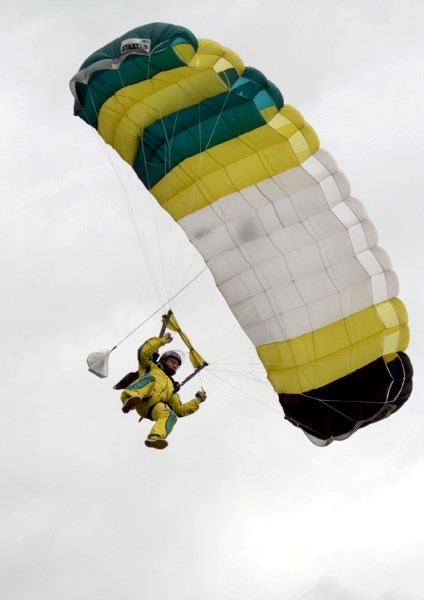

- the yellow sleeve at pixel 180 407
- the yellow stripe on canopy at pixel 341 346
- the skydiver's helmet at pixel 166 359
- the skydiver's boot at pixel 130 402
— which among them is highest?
the skydiver's helmet at pixel 166 359

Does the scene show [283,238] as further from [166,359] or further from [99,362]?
[99,362]

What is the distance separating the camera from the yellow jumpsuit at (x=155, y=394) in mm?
17469

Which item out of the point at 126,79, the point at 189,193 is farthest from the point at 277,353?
the point at 126,79

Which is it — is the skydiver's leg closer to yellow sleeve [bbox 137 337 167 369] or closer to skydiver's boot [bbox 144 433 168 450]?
skydiver's boot [bbox 144 433 168 450]

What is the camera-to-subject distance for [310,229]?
19016 millimetres

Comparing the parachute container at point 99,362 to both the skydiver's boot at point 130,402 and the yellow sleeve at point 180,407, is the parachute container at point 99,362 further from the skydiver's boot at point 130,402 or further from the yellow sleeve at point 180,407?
the yellow sleeve at point 180,407

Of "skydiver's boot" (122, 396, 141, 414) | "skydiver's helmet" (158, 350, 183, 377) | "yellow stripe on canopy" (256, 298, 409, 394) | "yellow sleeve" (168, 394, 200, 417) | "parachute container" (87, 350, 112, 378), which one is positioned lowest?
"yellow stripe on canopy" (256, 298, 409, 394)

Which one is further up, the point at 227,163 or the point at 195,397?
the point at 227,163

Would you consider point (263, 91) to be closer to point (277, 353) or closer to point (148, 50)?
point (148, 50)

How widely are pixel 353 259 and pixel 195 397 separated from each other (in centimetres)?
285

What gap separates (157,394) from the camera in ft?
58.1

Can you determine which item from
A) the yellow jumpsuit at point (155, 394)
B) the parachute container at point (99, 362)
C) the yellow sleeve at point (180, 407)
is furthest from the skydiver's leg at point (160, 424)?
the parachute container at point (99, 362)

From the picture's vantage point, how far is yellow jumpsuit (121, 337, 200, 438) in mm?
17469

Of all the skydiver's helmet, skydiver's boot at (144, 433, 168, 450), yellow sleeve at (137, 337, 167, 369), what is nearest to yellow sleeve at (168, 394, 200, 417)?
the skydiver's helmet
